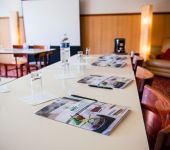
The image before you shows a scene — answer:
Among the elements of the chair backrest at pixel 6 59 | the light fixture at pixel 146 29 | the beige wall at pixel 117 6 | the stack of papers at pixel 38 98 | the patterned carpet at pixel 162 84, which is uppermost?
the beige wall at pixel 117 6

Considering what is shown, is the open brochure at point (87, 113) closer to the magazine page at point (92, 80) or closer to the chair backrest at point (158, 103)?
the chair backrest at point (158, 103)

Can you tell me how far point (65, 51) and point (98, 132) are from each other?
60.6 inches

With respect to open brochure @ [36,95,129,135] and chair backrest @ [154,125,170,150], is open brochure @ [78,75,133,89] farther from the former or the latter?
chair backrest @ [154,125,170,150]

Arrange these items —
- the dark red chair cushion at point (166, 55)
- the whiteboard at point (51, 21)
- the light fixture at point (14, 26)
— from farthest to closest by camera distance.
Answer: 1. the light fixture at point (14, 26)
2. the whiteboard at point (51, 21)
3. the dark red chair cushion at point (166, 55)

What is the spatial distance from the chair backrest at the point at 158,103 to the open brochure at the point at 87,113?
20cm

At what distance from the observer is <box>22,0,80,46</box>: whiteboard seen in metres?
5.33

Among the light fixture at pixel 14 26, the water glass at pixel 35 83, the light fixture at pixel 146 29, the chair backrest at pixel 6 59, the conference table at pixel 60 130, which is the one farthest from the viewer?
the chair backrest at pixel 6 59

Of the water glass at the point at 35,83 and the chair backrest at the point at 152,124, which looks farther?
the water glass at the point at 35,83

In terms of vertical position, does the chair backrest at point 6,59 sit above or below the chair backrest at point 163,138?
below

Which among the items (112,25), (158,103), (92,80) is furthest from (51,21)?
(158,103)

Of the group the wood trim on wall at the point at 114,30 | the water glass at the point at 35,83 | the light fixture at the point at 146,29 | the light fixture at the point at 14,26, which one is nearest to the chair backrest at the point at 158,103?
the water glass at the point at 35,83

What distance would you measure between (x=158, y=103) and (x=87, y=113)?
435 millimetres

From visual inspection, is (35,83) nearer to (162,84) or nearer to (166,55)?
(162,84)

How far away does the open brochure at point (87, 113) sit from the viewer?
0.82 m
